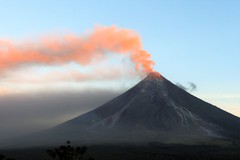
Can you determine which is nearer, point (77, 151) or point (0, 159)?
point (0, 159)

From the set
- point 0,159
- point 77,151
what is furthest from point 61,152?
point 0,159

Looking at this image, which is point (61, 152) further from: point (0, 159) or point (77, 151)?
point (0, 159)

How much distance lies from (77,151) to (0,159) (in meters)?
10.2

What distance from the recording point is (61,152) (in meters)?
54.9

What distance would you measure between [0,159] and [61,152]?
7608 millimetres

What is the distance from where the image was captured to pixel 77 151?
56906 mm

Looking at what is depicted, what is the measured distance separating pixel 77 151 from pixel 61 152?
2.67 m

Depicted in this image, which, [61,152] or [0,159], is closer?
[0,159]

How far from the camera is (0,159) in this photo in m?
50.6
